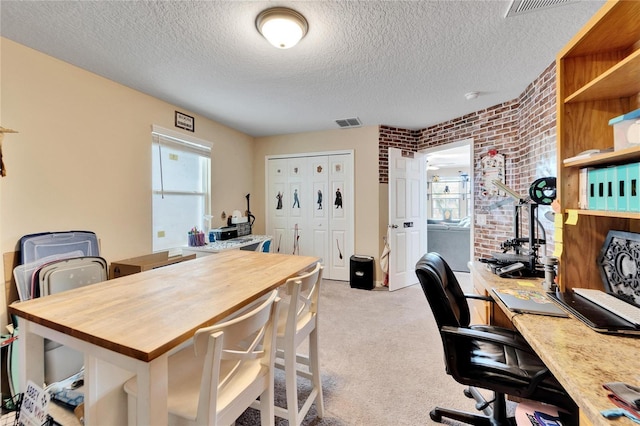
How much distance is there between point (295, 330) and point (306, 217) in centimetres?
335

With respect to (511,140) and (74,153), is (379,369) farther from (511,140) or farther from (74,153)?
(74,153)

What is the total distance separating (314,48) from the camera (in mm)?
2031

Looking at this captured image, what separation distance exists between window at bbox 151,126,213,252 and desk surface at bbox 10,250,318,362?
187 cm

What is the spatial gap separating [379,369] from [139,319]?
5.97 ft

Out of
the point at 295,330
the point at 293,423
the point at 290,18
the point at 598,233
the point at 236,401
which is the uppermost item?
the point at 290,18

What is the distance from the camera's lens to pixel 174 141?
10.8ft

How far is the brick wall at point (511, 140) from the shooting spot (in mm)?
2359

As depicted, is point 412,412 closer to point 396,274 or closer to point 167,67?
point 396,274

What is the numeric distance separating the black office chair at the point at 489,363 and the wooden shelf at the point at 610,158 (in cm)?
87

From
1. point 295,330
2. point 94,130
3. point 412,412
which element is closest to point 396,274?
point 412,412

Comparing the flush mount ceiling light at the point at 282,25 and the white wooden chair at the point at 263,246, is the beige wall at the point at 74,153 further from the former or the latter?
the flush mount ceiling light at the point at 282,25

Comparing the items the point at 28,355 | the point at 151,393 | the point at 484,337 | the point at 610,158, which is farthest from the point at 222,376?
the point at 610,158

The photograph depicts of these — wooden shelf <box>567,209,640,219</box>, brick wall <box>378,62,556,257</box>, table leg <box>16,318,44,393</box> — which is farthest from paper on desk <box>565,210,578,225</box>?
table leg <box>16,318,44,393</box>

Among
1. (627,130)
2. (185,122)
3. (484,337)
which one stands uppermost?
(185,122)
